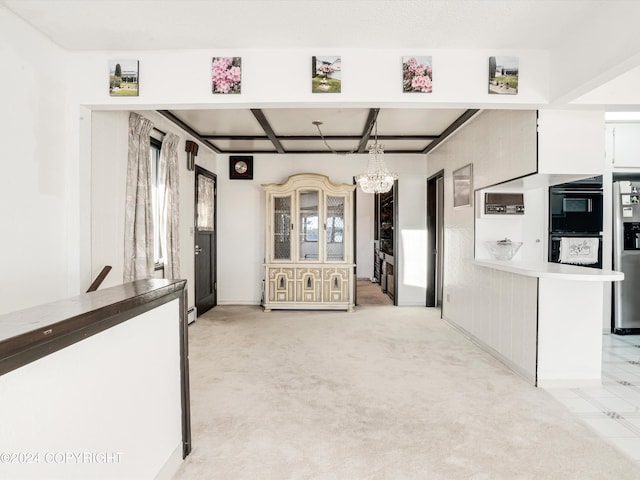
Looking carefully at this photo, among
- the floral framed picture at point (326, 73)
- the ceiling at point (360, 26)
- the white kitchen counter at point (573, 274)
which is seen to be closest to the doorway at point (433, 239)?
the white kitchen counter at point (573, 274)

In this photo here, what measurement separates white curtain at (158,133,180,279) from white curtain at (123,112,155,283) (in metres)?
0.48

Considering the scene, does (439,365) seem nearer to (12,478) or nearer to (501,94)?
(501,94)

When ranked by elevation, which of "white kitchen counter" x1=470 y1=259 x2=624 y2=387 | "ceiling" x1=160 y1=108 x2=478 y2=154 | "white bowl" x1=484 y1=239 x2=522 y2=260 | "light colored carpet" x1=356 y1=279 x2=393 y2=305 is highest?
"ceiling" x1=160 y1=108 x2=478 y2=154

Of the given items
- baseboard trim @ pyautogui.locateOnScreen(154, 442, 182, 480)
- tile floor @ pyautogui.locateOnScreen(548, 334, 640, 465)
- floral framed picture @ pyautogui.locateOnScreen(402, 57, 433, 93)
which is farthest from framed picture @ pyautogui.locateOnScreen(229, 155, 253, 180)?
tile floor @ pyautogui.locateOnScreen(548, 334, 640, 465)

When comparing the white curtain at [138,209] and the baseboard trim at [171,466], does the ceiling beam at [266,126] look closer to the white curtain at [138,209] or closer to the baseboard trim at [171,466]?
the white curtain at [138,209]

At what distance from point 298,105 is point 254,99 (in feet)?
1.00

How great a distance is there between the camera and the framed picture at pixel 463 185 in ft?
13.1

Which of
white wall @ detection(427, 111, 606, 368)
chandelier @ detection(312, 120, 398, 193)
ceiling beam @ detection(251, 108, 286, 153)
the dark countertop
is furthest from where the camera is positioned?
chandelier @ detection(312, 120, 398, 193)

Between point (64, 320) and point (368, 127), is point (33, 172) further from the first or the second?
point (368, 127)

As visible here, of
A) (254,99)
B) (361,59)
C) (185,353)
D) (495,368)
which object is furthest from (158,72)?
(495,368)

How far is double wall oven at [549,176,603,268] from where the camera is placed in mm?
4078

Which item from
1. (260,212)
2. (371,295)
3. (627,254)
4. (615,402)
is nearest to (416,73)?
(615,402)

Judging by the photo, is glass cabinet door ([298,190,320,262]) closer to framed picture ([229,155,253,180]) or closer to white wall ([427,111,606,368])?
framed picture ([229,155,253,180])

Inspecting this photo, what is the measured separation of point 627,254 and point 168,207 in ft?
16.5
